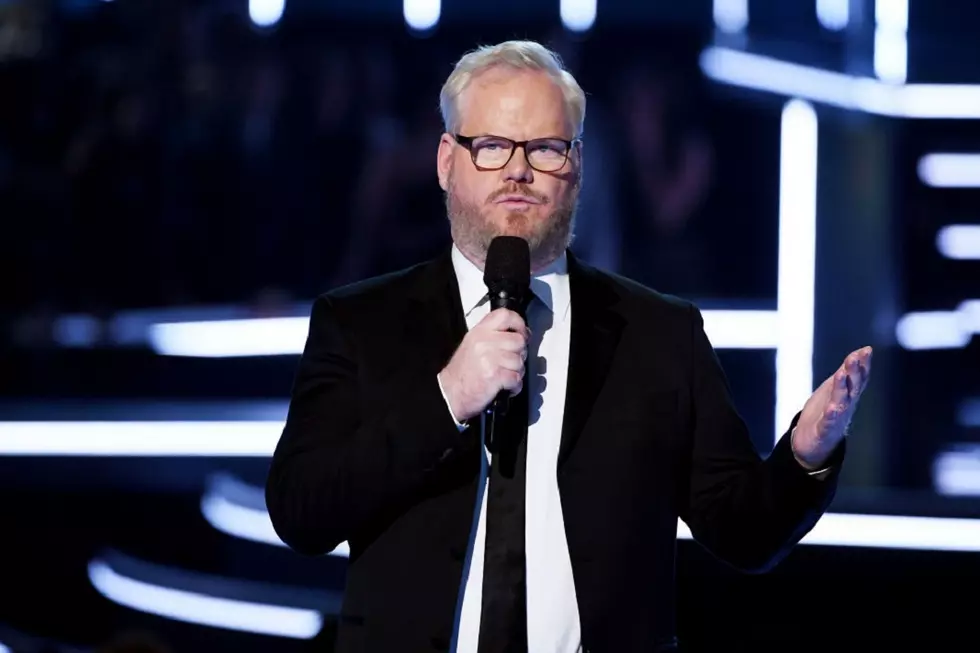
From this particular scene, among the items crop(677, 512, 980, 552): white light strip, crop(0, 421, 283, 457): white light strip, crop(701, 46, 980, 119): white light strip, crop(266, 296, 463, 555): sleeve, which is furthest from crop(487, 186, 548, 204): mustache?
crop(701, 46, 980, 119): white light strip

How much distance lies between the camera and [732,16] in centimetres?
411

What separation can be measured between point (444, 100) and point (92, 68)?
269cm

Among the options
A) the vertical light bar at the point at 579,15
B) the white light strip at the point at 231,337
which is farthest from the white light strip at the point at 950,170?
the white light strip at the point at 231,337

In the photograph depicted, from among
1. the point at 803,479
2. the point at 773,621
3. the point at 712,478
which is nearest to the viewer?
the point at 803,479

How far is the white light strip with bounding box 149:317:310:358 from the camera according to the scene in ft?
13.6

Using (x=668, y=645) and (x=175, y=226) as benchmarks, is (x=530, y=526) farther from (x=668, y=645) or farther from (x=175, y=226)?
(x=175, y=226)

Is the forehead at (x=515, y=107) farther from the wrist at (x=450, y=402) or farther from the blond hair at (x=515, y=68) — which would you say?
the wrist at (x=450, y=402)

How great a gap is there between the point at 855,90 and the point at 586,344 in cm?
239

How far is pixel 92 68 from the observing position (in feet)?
14.3

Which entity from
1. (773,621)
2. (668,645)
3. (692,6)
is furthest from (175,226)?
(668,645)

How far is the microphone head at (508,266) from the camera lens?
5.60ft

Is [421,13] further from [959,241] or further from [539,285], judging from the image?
[539,285]

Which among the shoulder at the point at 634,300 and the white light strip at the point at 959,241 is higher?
the white light strip at the point at 959,241

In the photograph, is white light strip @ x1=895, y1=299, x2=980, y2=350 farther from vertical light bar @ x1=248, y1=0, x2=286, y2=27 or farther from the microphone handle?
the microphone handle
